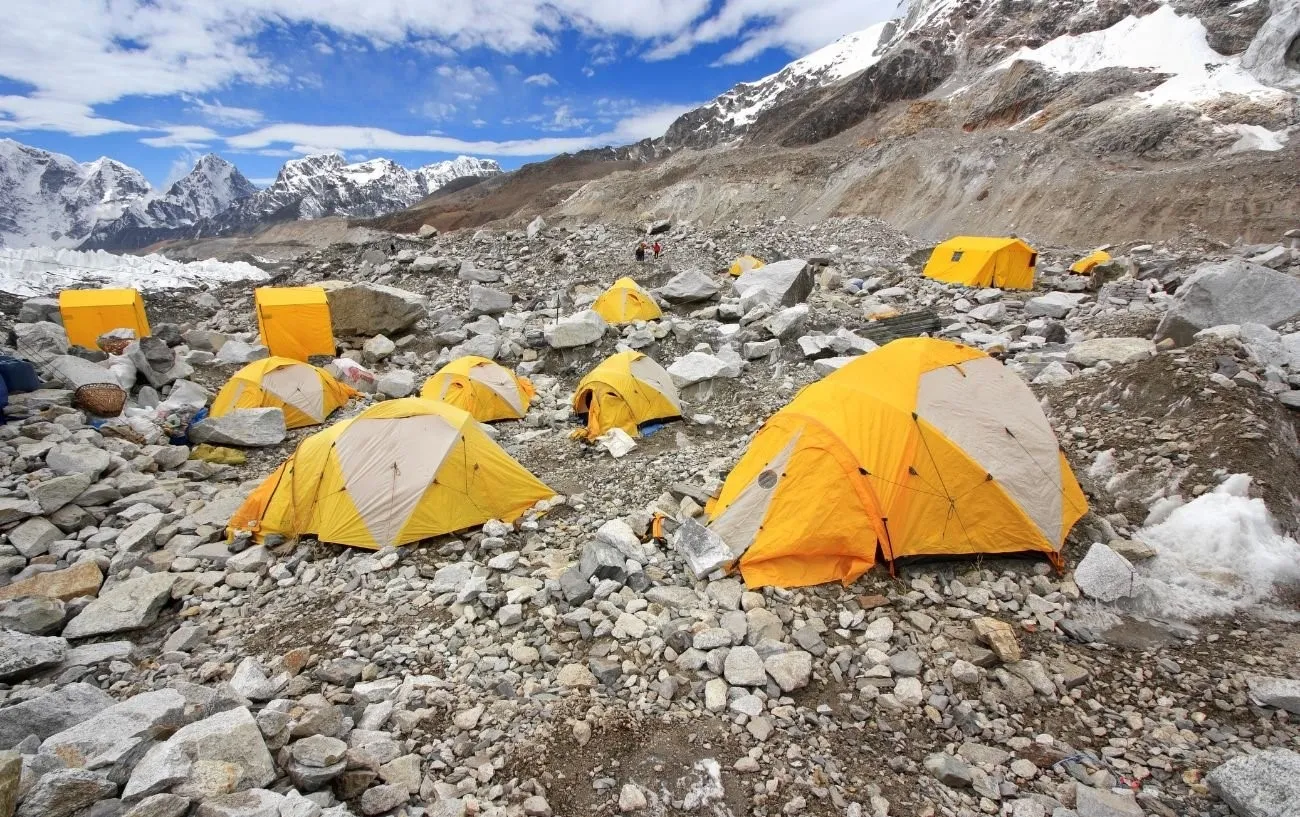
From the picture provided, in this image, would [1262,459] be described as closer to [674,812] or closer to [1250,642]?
[1250,642]

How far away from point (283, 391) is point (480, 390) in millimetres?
4090

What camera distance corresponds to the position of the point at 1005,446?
5.74 meters

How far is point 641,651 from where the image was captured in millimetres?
4902

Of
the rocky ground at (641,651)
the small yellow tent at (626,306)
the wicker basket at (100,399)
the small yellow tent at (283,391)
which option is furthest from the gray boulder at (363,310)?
the rocky ground at (641,651)

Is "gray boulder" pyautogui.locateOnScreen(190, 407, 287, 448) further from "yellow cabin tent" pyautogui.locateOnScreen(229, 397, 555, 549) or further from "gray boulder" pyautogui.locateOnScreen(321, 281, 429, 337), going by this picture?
"gray boulder" pyautogui.locateOnScreen(321, 281, 429, 337)

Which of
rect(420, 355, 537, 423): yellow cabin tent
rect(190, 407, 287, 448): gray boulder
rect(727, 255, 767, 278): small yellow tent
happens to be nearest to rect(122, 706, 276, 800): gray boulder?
rect(420, 355, 537, 423): yellow cabin tent

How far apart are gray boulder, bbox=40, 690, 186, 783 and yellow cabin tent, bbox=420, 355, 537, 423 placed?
7.92m

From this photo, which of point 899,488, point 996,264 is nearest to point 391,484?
point 899,488

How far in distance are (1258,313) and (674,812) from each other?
468 inches

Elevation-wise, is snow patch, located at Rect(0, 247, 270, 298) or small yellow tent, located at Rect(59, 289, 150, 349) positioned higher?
snow patch, located at Rect(0, 247, 270, 298)

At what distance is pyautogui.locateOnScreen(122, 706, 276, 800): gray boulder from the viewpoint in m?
2.97

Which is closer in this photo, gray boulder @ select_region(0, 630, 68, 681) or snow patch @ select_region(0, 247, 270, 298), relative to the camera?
gray boulder @ select_region(0, 630, 68, 681)

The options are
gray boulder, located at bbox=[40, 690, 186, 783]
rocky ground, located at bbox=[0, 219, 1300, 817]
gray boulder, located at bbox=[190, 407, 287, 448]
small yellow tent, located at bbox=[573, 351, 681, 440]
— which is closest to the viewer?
gray boulder, located at bbox=[40, 690, 186, 783]

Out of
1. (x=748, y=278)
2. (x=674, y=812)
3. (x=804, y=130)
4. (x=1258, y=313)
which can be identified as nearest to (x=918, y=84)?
(x=804, y=130)
